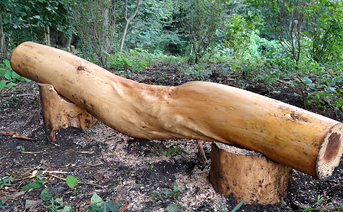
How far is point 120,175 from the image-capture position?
2074mm

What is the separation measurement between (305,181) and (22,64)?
9.85 feet

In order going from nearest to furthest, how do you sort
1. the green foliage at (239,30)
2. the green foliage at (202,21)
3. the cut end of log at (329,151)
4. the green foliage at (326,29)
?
the cut end of log at (329,151) < the green foliage at (326,29) < the green foliage at (202,21) < the green foliage at (239,30)

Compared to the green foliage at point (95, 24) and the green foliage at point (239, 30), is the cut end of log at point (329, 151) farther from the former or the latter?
the green foliage at point (239, 30)

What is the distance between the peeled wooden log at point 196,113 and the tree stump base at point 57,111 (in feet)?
0.27

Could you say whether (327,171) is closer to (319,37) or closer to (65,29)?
(319,37)

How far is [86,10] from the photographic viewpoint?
16.5 feet

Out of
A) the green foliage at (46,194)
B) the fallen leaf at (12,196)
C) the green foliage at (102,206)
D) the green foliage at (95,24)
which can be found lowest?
the fallen leaf at (12,196)

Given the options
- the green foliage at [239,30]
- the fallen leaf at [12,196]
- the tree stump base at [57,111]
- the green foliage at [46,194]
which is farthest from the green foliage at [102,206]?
the green foliage at [239,30]

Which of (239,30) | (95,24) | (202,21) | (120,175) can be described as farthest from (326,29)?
(95,24)

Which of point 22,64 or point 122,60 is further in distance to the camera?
point 122,60

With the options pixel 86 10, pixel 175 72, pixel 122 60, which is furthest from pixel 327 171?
pixel 86 10

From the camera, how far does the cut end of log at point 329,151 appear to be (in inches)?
56.6

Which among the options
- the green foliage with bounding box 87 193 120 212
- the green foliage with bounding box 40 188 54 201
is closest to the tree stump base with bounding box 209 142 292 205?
the green foliage with bounding box 87 193 120 212

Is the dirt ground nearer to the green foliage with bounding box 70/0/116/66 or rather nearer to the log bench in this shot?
the log bench
